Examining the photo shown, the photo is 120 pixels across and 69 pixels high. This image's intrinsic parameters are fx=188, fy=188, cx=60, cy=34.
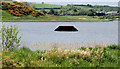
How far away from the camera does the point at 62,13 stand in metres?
40.7

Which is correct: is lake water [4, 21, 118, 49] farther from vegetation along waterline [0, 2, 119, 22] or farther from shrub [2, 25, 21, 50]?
vegetation along waterline [0, 2, 119, 22]

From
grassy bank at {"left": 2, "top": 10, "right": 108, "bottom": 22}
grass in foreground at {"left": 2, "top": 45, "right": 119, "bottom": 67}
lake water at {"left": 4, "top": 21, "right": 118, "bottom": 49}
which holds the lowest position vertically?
lake water at {"left": 4, "top": 21, "right": 118, "bottom": 49}

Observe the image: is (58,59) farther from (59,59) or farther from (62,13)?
(62,13)

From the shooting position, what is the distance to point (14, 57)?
23.3 ft

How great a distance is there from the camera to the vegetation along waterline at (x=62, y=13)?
41500 millimetres

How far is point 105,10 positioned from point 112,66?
4003 centimetres

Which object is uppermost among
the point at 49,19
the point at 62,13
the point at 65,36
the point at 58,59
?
the point at 62,13

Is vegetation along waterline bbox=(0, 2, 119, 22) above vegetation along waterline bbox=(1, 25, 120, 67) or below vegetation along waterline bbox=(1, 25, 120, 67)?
above

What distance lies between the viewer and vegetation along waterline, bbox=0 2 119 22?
41.5m

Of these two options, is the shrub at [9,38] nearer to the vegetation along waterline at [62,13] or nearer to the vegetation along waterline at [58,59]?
the vegetation along waterline at [58,59]

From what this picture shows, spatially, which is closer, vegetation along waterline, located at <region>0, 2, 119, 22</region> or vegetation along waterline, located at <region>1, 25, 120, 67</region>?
vegetation along waterline, located at <region>1, 25, 120, 67</region>

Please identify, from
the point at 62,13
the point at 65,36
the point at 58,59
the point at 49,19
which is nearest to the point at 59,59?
the point at 58,59

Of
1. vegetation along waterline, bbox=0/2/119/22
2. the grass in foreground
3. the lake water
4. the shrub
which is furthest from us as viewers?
vegetation along waterline, bbox=0/2/119/22

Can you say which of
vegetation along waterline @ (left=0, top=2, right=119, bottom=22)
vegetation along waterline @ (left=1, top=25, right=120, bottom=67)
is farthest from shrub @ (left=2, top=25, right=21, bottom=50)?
vegetation along waterline @ (left=0, top=2, right=119, bottom=22)
